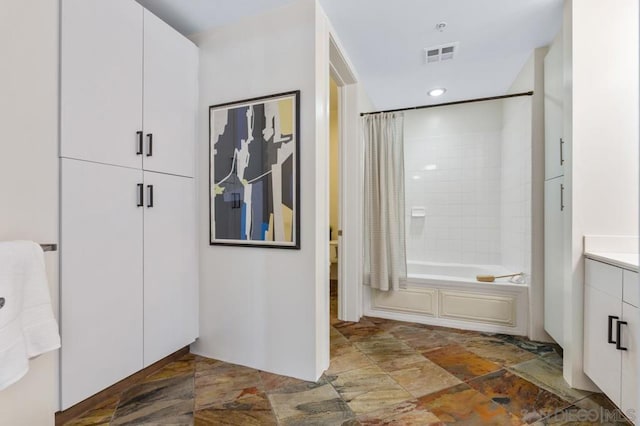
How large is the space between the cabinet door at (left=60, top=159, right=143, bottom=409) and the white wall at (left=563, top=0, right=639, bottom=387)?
2.57 m

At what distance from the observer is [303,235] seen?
1.84 m


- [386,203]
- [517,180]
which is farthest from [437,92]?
[386,203]

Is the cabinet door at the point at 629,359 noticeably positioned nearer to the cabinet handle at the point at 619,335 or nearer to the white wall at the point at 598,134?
the cabinet handle at the point at 619,335

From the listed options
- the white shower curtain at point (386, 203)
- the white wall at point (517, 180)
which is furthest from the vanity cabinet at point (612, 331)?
the white shower curtain at point (386, 203)

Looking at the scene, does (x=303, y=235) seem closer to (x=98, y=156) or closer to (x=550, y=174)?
(x=98, y=156)

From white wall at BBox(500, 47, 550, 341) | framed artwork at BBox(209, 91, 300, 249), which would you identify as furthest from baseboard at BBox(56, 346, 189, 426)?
white wall at BBox(500, 47, 550, 341)

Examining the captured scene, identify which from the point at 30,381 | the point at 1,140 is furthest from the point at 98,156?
the point at 30,381

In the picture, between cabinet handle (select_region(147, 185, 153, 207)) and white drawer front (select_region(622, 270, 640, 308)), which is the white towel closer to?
cabinet handle (select_region(147, 185, 153, 207))

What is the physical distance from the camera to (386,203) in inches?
113

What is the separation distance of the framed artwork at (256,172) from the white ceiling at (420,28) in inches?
23.9

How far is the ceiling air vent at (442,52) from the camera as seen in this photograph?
93.3 inches

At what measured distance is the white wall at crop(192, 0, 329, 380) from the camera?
6.00 ft

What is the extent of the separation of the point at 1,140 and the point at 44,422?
1173 millimetres

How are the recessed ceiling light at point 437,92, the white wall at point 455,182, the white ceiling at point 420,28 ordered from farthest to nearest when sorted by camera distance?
the white wall at point 455,182, the recessed ceiling light at point 437,92, the white ceiling at point 420,28
